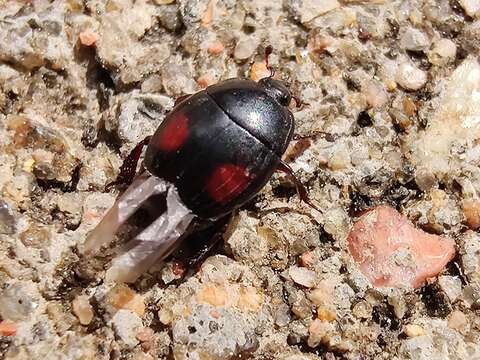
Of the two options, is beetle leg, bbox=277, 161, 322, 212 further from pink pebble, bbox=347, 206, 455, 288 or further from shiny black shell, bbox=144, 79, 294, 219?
pink pebble, bbox=347, 206, 455, 288

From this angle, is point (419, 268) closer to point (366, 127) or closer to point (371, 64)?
point (366, 127)

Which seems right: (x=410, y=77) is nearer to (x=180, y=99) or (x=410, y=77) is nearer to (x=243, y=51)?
(x=243, y=51)

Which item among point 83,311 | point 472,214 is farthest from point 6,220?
point 472,214

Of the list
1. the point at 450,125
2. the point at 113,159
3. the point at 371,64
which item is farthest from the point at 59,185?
the point at 450,125

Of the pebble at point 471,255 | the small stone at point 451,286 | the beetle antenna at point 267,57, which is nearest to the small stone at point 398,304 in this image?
the small stone at point 451,286

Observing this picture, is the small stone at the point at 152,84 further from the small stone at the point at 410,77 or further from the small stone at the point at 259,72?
the small stone at the point at 410,77

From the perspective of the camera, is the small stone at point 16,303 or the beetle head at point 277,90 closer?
the small stone at point 16,303

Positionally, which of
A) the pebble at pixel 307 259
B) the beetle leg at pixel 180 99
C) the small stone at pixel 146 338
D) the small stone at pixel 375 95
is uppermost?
the beetle leg at pixel 180 99
